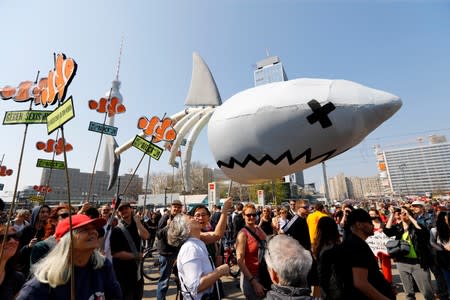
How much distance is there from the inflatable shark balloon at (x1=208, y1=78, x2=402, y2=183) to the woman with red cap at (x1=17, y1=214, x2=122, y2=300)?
1791 mm

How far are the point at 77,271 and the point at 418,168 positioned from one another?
11756cm

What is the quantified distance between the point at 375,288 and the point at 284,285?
107 centimetres

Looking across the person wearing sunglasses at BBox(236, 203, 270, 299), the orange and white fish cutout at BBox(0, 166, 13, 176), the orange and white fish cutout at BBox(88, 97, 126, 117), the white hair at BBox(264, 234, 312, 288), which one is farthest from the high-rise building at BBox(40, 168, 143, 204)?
the white hair at BBox(264, 234, 312, 288)

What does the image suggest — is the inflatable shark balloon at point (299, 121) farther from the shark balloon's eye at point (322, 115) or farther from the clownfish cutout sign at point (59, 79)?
the clownfish cutout sign at point (59, 79)

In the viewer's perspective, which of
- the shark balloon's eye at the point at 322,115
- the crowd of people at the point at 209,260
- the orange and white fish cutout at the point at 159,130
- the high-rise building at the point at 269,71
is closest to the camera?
the crowd of people at the point at 209,260

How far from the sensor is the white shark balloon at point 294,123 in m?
2.69

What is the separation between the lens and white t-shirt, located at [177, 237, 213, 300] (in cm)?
191

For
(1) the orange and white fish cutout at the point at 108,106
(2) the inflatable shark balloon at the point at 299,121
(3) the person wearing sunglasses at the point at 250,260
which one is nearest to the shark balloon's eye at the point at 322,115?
(2) the inflatable shark balloon at the point at 299,121

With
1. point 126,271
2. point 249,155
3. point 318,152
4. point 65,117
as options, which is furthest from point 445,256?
point 65,117

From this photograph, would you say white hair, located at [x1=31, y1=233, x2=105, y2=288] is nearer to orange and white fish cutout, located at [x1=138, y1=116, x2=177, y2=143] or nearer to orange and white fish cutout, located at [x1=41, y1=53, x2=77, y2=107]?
orange and white fish cutout, located at [x1=41, y1=53, x2=77, y2=107]

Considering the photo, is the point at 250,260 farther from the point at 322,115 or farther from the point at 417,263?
the point at 417,263

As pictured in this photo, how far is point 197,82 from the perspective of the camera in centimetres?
2239

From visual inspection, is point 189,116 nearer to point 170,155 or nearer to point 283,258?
point 170,155

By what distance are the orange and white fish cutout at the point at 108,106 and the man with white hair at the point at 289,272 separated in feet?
18.4
